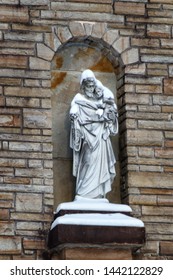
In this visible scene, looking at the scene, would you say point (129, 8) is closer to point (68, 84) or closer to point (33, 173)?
point (68, 84)

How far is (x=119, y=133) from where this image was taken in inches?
664

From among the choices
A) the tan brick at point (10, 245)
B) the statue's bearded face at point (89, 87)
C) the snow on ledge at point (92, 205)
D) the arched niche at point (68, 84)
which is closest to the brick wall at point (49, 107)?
the tan brick at point (10, 245)

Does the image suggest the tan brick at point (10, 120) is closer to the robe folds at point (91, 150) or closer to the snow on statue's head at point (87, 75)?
the robe folds at point (91, 150)

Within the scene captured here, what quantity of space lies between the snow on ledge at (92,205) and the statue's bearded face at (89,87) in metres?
1.13

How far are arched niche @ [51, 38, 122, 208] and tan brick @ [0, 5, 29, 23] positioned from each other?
Answer: 1.69ft

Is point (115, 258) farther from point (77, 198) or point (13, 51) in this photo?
point (13, 51)

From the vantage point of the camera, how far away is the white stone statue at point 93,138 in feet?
53.6

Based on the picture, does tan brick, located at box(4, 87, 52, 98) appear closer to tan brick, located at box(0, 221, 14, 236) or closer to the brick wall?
the brick wall

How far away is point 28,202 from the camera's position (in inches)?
640

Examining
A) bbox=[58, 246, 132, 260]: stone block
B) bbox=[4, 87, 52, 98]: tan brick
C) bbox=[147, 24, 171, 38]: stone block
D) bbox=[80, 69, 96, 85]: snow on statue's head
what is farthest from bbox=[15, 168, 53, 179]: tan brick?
bbox=[147, 24, 171, 38]: stone block

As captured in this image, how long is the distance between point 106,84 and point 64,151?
897 mm

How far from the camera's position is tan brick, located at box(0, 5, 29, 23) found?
16703mm

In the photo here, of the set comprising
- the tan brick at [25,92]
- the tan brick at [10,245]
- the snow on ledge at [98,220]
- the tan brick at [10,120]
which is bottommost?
the tan brick at [10,245]

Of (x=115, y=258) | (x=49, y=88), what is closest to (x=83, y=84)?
(x=49, y=88)
